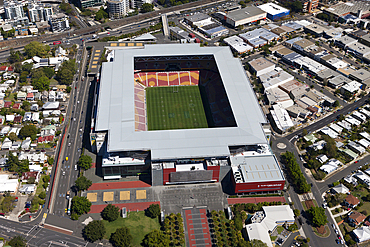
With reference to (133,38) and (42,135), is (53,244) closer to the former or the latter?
(42,135)

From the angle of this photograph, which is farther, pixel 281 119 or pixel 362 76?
pixel 362 76

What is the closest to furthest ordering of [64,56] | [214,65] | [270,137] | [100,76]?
[270,137]
[100,76]
[214,65]
[64,56]

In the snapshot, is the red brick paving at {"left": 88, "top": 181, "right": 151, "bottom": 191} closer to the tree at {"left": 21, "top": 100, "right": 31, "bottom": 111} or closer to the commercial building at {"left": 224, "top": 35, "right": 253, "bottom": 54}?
the tree at {"left": 21, "top": 100, "right": 31, "bottom": 111}

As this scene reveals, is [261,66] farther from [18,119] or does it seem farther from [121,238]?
[18,119]

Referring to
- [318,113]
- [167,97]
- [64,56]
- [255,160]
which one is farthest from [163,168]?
[64,56]

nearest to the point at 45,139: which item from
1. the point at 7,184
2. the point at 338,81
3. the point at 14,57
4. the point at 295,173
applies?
the point at 7,184

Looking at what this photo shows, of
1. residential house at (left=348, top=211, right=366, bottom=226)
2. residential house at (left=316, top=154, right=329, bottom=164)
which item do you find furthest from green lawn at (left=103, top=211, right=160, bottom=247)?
residential house at (left=316, top=154, right=329, bottom=164)

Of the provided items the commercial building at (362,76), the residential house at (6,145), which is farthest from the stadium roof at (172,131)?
the commercial building at (362,76)
